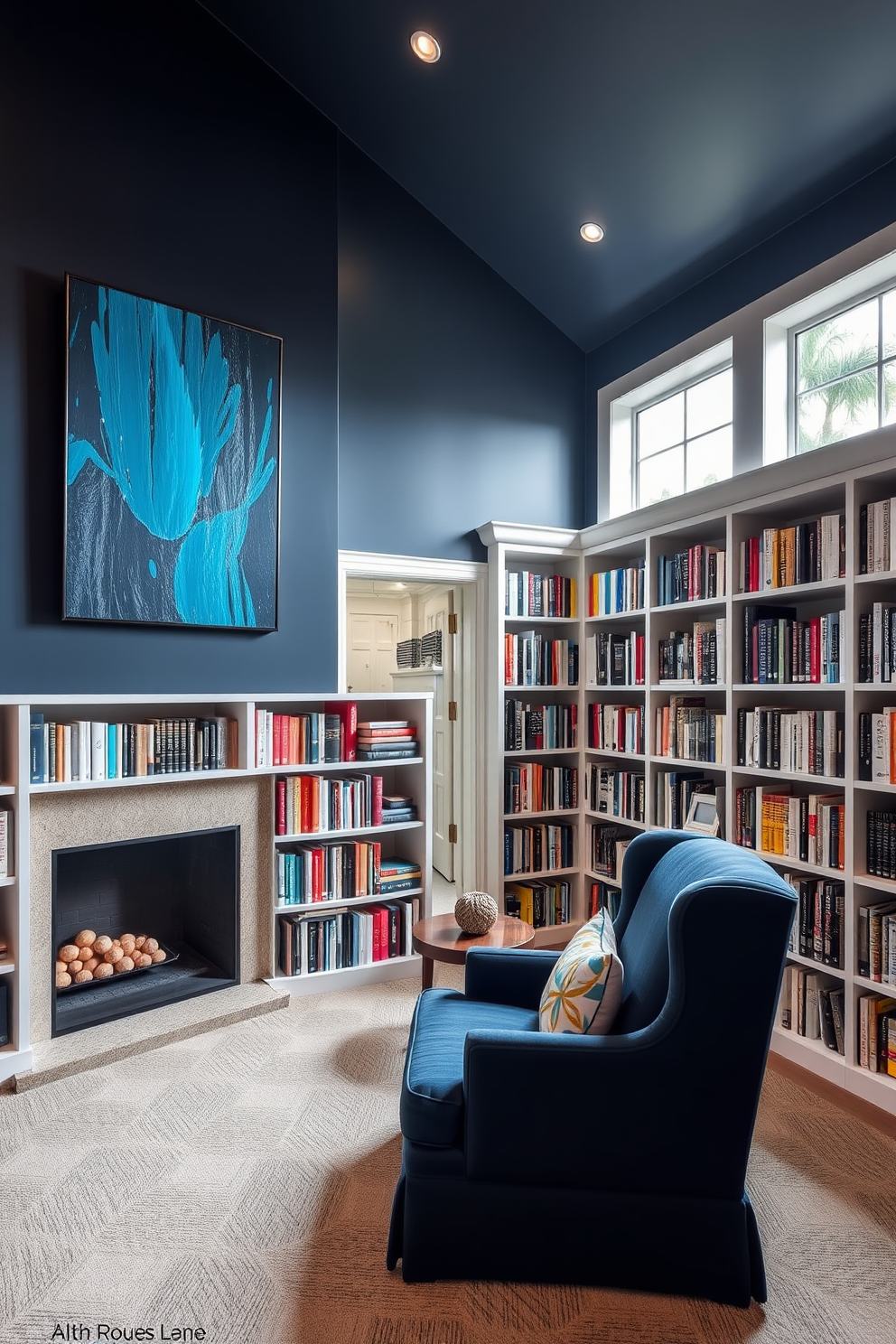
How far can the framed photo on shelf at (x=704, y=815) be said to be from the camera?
3205 mm

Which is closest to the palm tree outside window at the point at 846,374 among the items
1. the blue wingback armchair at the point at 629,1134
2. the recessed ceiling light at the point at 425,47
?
the recessed ceiling light at the point at 425,47

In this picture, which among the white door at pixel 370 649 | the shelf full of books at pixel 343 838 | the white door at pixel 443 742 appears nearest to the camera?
the shelf full of books at pixel 343 838

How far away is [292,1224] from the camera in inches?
78.7

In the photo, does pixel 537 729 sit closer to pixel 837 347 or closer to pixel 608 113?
pixel 837 347

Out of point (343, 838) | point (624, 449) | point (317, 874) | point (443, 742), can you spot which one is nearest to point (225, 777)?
point (317, 874)

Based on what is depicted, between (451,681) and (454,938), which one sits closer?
(454,938)

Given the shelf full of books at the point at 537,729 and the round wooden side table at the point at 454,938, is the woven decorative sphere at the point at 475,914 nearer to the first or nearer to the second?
the round wooden side table at the point at 454,938

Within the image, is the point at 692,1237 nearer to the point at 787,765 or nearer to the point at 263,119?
the point at 787,765

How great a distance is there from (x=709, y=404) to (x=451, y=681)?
2.03 metres

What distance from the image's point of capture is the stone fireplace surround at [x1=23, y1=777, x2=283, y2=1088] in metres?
2.86

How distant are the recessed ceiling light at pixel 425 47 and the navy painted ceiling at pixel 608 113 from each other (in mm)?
30

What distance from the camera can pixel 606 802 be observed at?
403cm

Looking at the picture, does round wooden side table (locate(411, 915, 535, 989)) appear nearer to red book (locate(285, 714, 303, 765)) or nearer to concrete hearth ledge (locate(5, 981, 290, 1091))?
concrete hearth ledge (locate(5, 981, 290, 1091))

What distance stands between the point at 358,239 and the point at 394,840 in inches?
119
